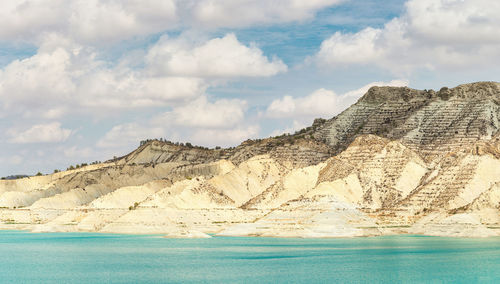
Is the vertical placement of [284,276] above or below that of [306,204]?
below

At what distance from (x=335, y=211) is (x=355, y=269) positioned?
6336 cm

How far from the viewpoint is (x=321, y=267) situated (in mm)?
112688

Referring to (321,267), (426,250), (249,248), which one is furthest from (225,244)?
(321,267)

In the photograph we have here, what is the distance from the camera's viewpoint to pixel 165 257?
131375mm

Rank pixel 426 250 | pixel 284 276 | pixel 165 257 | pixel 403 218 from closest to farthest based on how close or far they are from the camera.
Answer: pixel 284 276 < pixel 165 257 < pixel 426 250 < pixel 403 218

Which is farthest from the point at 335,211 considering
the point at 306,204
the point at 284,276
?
the point at 284,276

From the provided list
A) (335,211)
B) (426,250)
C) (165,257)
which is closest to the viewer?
(165,257)

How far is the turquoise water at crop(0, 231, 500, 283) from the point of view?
10219 centimetres

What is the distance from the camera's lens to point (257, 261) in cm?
12206

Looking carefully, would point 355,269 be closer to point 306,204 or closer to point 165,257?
point 165,257

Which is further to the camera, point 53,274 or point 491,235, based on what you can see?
point 491,235

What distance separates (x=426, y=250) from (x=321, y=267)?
120ft

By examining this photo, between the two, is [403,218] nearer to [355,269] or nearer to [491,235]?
[491,235]

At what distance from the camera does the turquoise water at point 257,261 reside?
102m
